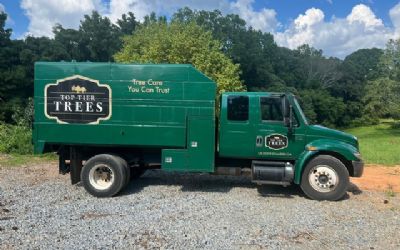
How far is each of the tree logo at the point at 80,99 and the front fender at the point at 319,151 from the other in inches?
176

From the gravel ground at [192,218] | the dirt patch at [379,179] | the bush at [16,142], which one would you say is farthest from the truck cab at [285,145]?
the bush at [16,142]

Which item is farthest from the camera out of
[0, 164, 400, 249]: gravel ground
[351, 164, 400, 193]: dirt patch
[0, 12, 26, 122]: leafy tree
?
[0, 12, 26, 122]: leafy tree

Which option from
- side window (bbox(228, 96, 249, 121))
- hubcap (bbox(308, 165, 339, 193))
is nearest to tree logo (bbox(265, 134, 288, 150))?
side window (bbox(228, 96, 249, 121))

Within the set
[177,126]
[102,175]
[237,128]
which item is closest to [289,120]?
[237,128]

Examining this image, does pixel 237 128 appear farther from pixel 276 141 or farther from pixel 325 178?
pixel 325 178

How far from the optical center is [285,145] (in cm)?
951

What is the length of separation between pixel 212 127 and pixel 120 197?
8.69 feet

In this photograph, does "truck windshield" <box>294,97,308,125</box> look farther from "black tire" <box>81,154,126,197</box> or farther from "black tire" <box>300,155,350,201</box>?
"black tire" <box>81,154,126,197</box>

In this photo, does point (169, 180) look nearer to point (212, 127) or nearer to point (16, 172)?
point (212, 127)

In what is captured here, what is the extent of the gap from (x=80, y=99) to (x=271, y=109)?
4.38 meters

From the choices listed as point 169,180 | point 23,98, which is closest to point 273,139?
point 169,180

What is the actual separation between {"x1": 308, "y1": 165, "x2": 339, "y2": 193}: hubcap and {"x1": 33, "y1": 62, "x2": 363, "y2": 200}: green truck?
0.02 metres

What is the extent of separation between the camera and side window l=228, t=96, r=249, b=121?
9633mm

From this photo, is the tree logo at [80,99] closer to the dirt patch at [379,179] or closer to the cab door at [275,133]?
the cab door at [275,133]
